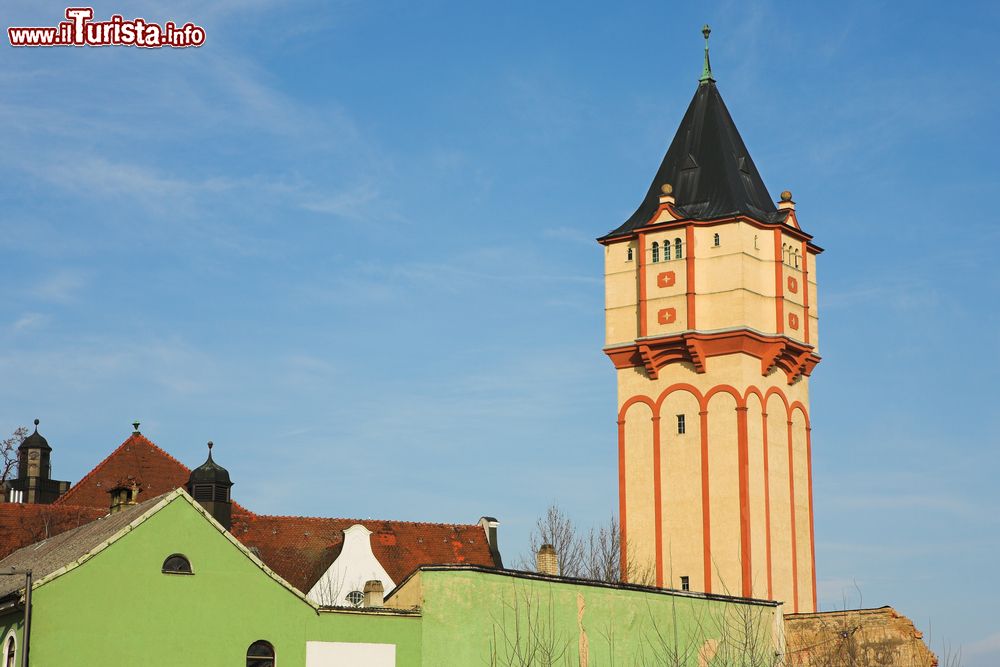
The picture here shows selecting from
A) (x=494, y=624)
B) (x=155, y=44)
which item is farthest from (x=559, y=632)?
(x=155, y=44)

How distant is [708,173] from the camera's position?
66.4 metres

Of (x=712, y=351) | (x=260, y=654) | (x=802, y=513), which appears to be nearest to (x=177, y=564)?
(x=260, y=654)

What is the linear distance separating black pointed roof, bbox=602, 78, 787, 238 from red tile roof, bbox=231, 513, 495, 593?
13.4 metres

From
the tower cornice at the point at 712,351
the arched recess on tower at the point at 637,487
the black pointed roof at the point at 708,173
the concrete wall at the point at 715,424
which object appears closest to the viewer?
the concrete wall at the point at 715,424

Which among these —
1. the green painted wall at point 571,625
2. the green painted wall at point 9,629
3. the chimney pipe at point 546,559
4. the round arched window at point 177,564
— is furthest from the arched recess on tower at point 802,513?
the green painted wall at point 9,629

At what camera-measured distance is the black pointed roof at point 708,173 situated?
65.1 m

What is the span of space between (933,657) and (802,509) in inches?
547

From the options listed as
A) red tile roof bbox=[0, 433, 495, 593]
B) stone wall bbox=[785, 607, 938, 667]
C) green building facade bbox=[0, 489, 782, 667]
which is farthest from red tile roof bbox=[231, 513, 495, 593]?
green building facade bbox=[0, 489, 782, 667]

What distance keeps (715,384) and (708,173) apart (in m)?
8.70

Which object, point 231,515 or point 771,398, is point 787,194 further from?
point 231,515

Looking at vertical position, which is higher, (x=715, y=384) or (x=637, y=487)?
(x=715, y=384)

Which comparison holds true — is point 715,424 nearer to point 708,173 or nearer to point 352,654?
point 708,173

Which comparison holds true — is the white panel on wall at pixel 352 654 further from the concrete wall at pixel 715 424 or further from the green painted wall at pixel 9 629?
the concrete wall at pixel 715 424

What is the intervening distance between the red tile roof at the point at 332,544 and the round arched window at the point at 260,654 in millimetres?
20395
